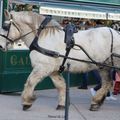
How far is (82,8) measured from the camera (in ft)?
36.8

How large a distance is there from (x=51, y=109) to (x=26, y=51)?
8.50 ft

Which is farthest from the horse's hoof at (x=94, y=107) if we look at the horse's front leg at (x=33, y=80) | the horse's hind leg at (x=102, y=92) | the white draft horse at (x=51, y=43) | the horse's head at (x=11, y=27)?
the horse's head at (x=11, y=27)

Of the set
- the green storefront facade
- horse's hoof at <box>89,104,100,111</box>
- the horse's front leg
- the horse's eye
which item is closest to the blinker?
the horse's eye

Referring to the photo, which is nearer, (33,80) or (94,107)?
(33,80)

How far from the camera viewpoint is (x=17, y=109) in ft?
31.6

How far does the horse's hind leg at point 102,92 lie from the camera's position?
9688mm

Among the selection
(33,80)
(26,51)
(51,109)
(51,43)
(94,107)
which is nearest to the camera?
(33,80)

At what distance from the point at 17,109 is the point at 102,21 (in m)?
3.99

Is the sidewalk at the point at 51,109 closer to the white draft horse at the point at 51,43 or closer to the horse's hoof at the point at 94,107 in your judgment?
the horse's hoof at the point at 94,107

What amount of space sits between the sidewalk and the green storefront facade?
337mm

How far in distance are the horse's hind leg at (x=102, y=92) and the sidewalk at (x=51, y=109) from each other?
13 centimetres

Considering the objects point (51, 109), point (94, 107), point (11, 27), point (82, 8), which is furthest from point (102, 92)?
point (82, 8)

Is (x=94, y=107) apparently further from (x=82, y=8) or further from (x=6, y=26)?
(x=82, y=8)

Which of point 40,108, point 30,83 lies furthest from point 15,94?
point 30,83
